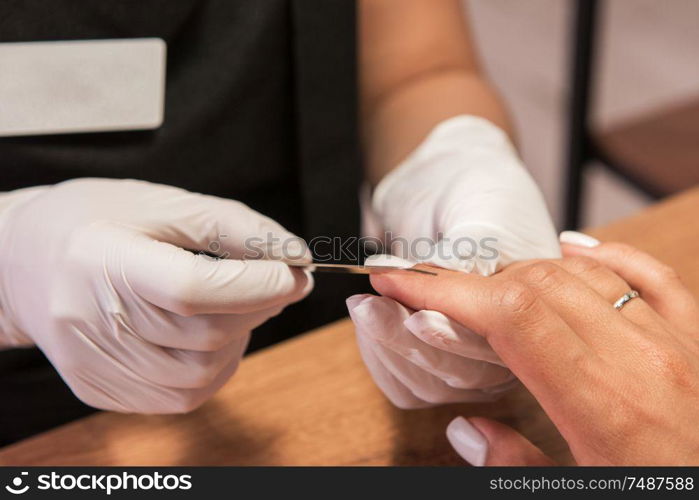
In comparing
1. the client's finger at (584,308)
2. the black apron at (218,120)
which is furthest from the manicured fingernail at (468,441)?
the black apron at (218,120)

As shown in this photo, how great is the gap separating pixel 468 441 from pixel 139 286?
0.83ft

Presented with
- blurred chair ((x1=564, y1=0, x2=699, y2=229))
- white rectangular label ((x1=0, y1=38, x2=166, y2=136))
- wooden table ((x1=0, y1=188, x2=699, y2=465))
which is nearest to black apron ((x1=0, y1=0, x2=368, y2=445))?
white rectangular label ((x1=0, y1=38, x2=166, y2=136))

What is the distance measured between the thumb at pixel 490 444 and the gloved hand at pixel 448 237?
0.03m

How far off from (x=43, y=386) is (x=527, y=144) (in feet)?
4.84

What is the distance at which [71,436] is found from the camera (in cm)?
55

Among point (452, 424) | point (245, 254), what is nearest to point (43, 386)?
point (245, 254)

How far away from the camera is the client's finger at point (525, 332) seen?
0.45 m

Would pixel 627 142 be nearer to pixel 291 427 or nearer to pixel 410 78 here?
pixel 410 78

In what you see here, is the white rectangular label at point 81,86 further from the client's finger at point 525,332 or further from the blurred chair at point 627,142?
the blurred chair at point 627,142

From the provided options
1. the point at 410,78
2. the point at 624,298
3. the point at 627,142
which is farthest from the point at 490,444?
the point at 627,142

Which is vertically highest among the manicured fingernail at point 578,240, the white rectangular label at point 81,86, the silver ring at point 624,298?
the white rectangular label at point 81,86

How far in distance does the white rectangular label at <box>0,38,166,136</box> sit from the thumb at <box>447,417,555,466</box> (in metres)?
0.37

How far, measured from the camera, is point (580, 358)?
1.48 ft

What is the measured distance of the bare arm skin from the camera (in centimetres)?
82
